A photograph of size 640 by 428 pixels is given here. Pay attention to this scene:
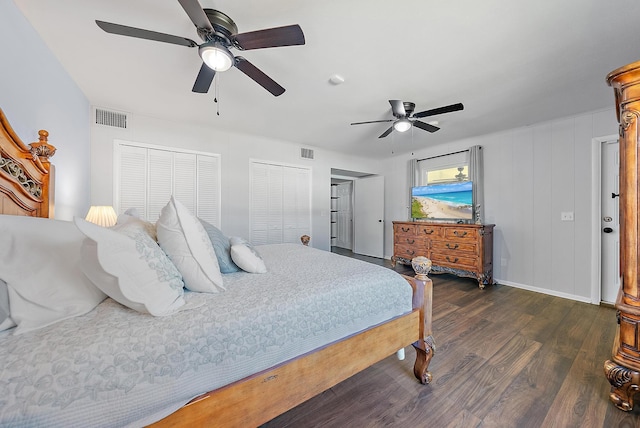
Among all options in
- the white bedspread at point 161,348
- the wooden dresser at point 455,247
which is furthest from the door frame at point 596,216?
the white bedspread at point 161,348

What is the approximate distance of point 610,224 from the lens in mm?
2867

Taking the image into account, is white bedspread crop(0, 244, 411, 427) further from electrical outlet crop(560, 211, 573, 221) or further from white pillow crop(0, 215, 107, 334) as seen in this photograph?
electrical outlet crop(560, 211, 573, 221)

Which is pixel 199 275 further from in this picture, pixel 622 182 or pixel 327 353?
pixel 622 182

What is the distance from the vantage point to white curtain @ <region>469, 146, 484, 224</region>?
3859 millimetres

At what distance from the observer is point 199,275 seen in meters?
1.17

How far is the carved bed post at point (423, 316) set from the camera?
1543 mm

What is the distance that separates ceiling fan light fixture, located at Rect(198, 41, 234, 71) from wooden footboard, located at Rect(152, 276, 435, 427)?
1981 mm

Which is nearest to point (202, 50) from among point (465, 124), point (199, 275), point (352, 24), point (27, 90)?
point (352, 24)

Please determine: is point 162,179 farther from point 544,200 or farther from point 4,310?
point 544,200

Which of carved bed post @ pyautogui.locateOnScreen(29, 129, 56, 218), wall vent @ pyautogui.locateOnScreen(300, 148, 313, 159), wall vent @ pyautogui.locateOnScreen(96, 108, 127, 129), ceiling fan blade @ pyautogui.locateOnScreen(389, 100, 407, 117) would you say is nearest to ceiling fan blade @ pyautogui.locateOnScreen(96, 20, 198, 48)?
carved bed post @ pyautogui.locateOnScreen(29, 129, 56, 218)

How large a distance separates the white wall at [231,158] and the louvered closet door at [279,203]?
132 mm

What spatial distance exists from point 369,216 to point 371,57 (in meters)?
4.06

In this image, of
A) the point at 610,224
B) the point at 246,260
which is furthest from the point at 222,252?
the point at 610,224

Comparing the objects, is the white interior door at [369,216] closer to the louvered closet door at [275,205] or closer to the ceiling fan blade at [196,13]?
the louvered closet door at [275,205]
